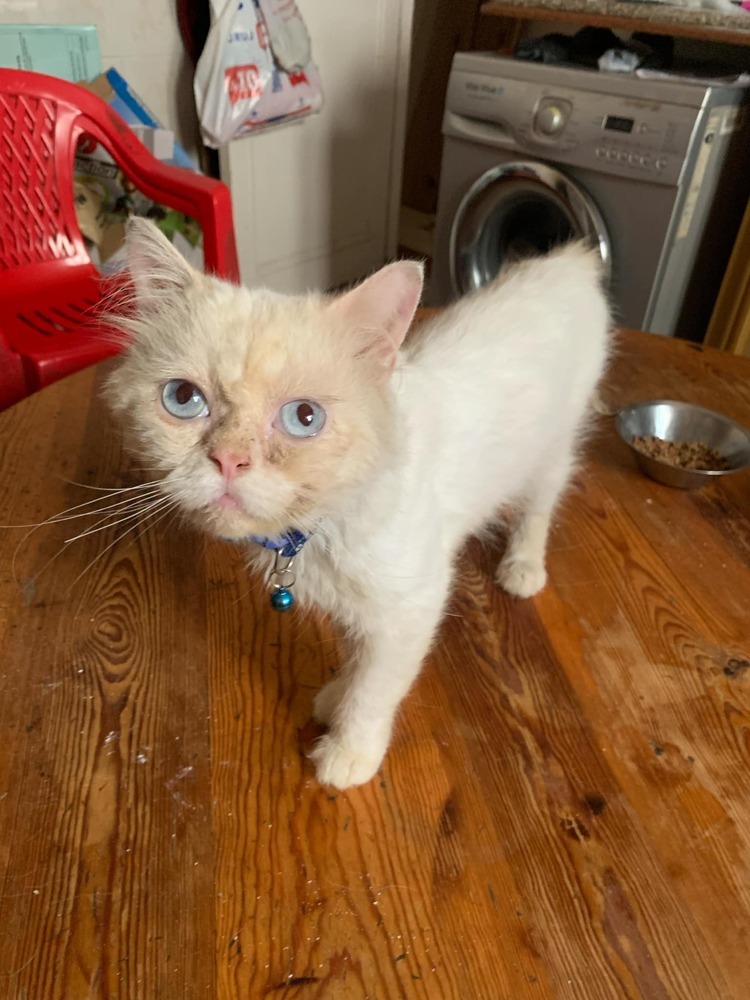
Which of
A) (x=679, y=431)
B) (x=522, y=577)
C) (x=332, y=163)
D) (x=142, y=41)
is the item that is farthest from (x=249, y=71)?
(x=522, y=577)

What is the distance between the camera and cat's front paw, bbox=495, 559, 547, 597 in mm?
1030

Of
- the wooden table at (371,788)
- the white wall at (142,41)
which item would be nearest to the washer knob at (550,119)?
the white wall at (142,41)

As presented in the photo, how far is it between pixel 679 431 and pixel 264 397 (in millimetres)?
961

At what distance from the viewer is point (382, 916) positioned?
2.12 ft

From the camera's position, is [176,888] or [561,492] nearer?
[176,888]

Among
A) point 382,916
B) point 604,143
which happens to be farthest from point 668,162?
point 382,916

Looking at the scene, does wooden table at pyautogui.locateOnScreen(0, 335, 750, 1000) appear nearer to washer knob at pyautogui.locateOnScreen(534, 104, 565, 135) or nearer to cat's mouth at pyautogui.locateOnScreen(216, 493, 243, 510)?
cat's mouth at pyautogui.locateOnScreen(216, 493, 243, 510)

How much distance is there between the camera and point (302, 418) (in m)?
0.65

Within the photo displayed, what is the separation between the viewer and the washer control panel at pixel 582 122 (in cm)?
195

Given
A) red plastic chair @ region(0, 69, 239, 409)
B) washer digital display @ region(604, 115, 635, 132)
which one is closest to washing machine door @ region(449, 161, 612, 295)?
washer digital display @ region(604, 115, 635, 132)

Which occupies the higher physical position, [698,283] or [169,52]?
[169,52]

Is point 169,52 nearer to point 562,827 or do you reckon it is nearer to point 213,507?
point 213,507

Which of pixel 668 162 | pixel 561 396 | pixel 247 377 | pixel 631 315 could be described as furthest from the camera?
pixel 631 315

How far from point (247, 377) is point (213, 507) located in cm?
12
